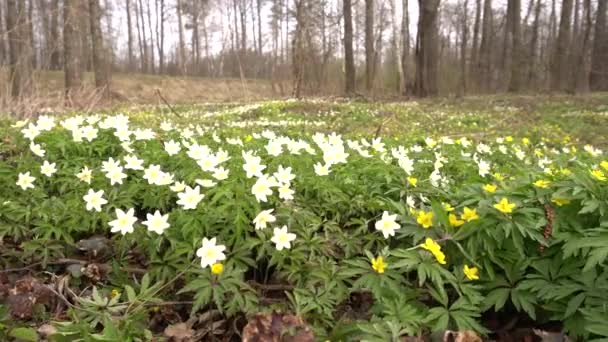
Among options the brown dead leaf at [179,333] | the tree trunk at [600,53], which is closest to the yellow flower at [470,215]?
the brown dead leaf at [179,333]

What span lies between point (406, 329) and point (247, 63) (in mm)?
38602

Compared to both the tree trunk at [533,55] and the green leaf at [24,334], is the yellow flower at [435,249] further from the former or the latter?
the tree trunk at [533,55]

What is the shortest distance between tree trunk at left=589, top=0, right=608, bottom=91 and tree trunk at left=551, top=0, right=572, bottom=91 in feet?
3.49

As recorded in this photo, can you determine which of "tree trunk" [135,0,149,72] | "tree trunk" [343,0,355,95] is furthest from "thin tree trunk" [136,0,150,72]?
"tree trunk" [343,0,355,95]

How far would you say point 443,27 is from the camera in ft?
130

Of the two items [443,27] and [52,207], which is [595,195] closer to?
[52,207]

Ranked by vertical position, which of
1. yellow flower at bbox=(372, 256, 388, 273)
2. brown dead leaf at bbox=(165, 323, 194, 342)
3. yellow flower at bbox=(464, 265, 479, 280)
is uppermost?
yellow flower at bbox=(372, 256, 388, 273)

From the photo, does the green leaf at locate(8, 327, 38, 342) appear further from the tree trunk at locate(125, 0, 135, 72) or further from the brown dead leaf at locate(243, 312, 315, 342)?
the tree trunk at locate(125, 0, 135, 72)

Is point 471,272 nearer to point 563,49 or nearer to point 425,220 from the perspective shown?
point 425,220

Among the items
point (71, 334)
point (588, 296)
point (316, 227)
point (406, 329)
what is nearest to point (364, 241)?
point (316, 227)

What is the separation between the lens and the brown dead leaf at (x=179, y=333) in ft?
6.05

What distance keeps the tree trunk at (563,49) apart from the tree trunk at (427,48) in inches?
205

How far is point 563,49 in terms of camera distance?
63.0 feet

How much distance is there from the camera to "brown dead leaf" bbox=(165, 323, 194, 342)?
72.6 inches
